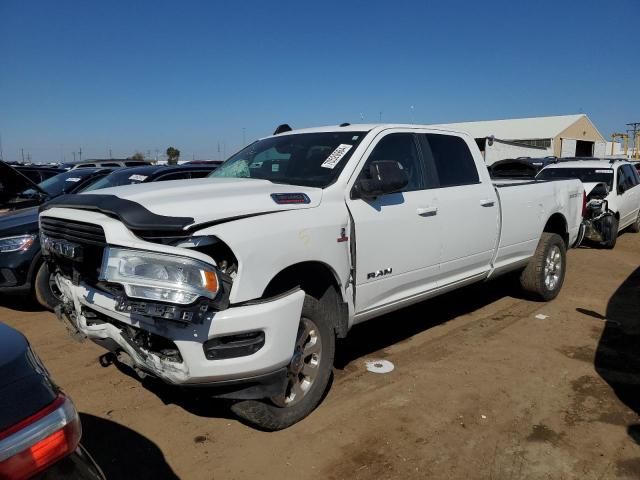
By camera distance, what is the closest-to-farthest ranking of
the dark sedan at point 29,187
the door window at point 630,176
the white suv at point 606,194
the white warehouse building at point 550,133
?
1. the dark sedan at point 29,187
2. the white suv at point 606,194
3. the door window at point 630,176
4. the white warehouse building at point 550,133

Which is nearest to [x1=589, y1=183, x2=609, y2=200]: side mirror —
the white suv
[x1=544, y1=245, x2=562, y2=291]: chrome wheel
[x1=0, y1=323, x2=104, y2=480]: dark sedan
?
the white suv

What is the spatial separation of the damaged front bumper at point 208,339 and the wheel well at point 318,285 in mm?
184

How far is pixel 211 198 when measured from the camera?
121 inches

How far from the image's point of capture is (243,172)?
14.8 ft

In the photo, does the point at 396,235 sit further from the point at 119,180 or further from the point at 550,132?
the point at 550,132

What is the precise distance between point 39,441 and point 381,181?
8.96 feet

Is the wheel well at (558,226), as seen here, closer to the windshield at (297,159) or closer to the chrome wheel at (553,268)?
the chrome wheel at (553,268)

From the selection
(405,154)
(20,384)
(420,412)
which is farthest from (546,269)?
(20,384)

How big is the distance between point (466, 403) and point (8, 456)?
3077mm

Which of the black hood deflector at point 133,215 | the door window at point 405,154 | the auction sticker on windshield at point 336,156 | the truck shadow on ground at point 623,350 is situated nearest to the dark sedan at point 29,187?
the black hood deflector at point 133,215

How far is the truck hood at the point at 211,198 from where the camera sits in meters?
2.86

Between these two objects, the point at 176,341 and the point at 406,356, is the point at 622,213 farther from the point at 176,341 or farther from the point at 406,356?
the point at 176,341

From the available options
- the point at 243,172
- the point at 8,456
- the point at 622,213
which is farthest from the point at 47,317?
the point at 622,213

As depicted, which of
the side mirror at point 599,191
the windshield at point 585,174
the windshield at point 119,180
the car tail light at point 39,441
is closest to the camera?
the car tail light at point 39,441
